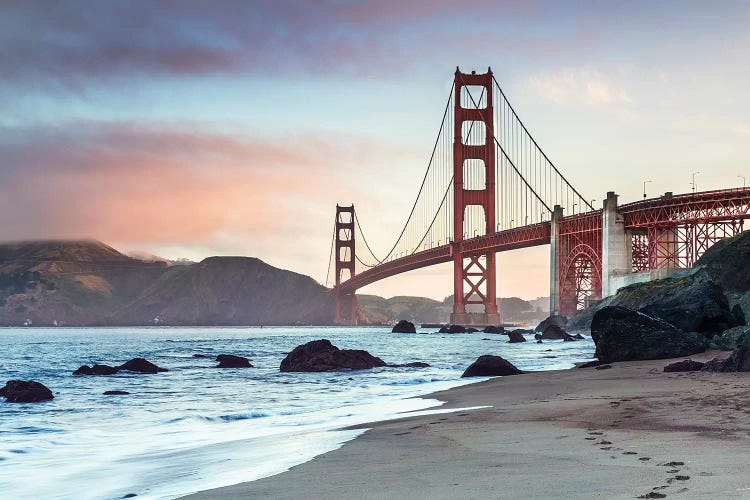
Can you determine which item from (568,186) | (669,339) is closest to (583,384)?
(669,339)

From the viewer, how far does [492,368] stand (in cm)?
2212

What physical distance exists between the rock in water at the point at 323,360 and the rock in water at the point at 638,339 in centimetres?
937

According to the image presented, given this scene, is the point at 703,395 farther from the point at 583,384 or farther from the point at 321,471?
the point at 321,471

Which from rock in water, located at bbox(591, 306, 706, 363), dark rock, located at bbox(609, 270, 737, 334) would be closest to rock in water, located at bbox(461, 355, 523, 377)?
rock in water, located at bbox(591, 306, 706, 363)

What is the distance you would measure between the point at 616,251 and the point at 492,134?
39214 millimetres

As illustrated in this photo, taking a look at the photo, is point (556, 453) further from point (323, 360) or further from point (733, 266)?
point (733, 266)

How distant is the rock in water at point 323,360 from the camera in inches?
1082

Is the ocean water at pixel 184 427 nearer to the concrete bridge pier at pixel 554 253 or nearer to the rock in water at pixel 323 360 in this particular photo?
the rock in water at pixel 323 360

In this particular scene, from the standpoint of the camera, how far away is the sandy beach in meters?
5.62

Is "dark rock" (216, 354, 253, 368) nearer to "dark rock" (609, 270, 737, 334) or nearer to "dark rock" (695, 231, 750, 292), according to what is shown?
"dark rock" (609, 270, 737, 334)

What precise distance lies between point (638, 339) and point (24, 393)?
1397cm

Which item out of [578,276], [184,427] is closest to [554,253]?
[578,276]

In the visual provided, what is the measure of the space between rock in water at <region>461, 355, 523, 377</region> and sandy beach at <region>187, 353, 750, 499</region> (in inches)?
359

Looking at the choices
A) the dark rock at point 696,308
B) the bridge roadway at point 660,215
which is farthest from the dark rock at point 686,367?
the bridge roadway at point 660,215
